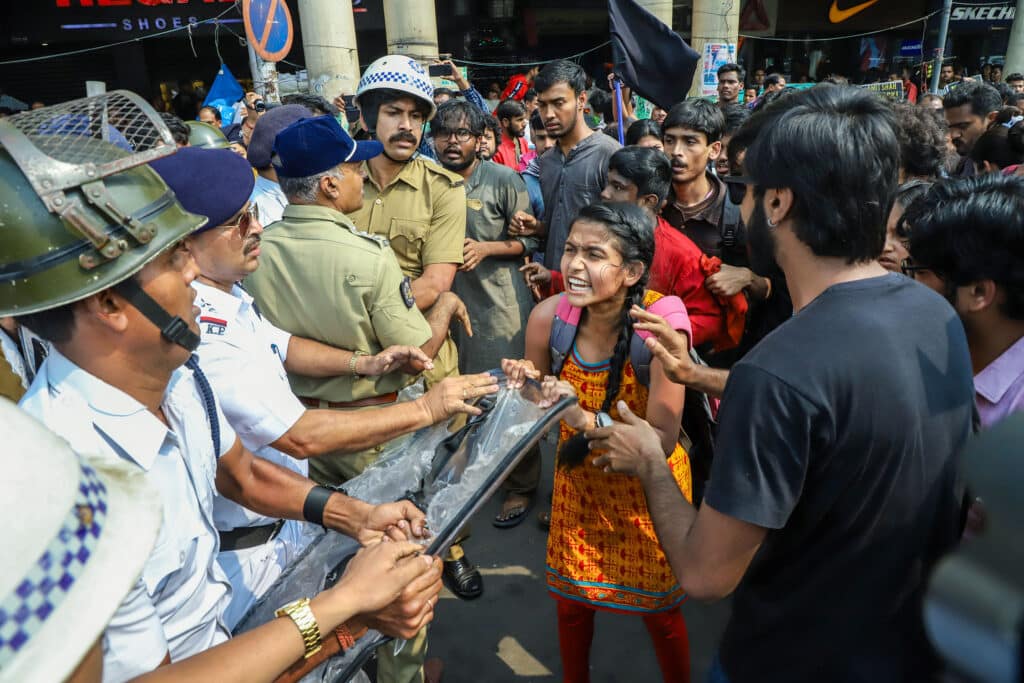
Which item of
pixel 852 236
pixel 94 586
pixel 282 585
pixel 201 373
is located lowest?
pixel 282 585

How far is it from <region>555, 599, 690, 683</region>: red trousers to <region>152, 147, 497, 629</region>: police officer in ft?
2.83

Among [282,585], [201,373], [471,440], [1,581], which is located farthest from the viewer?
[471,440]

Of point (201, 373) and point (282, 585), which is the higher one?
point (201, 373)

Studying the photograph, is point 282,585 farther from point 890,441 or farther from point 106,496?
point 890,441

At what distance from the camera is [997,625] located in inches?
14.8

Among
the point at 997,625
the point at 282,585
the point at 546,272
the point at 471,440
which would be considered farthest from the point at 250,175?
the point at 997,625

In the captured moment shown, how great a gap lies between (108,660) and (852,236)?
151 centimetres

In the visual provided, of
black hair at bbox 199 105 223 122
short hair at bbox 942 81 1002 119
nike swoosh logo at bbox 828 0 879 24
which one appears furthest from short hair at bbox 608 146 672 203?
nike swoosh logo at bbox 828 0 879 24

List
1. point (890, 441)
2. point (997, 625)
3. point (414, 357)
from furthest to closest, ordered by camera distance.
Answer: point (414, 357) → point (890, 441) → point (997, 625)

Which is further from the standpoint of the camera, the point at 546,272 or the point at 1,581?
the point at 546,272

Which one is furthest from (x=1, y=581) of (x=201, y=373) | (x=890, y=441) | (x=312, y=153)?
(x=312, y=153)

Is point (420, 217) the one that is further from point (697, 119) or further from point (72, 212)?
point (72, 212)

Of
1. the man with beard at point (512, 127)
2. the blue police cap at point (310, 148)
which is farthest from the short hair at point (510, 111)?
the blue police cap at point (310, 148)

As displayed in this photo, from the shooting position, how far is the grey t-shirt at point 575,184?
390 centimetres
